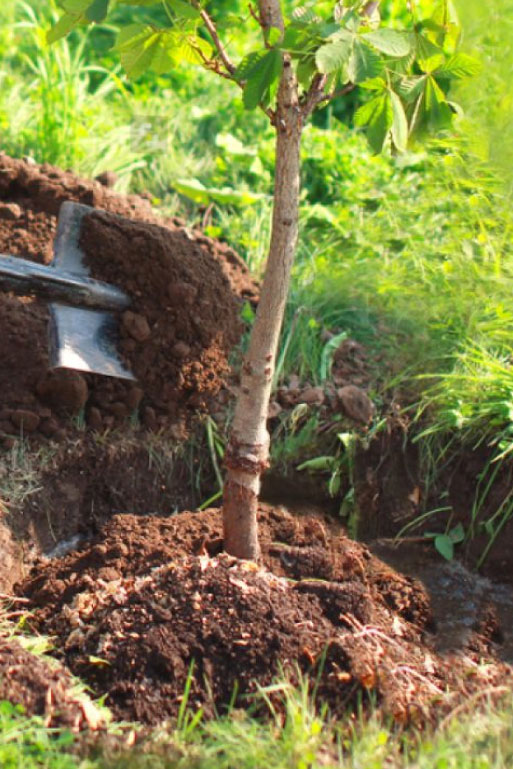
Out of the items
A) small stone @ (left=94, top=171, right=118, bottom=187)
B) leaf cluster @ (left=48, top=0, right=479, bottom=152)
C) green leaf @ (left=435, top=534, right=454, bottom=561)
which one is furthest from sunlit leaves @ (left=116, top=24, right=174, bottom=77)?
small stone @ (left=94, top=171, right=118, bottom=187)

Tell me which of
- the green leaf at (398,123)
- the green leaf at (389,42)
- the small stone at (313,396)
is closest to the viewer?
the green leaf at (389,42)

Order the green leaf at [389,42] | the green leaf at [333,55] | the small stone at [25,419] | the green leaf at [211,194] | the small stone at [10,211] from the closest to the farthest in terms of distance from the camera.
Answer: the green leaf at [333,55]
the green leaf at [389,42]
the small stone at [25,419]
the small stone at [10,211]
the green leaf at [211,194]

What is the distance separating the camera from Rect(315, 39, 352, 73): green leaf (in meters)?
1.96

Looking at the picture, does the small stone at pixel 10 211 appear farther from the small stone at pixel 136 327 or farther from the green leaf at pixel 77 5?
the green leaf at pixel 77 5

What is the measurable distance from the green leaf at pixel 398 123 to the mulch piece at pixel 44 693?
150 centimetres

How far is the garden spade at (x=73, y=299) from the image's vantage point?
10.4 feet

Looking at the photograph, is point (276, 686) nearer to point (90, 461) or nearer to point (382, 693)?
point (382, 693)

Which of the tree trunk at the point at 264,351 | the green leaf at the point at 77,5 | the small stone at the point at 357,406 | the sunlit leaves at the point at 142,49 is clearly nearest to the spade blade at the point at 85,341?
the tree trunk at the point at 264,351

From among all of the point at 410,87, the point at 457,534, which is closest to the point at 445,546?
the point at 457,534

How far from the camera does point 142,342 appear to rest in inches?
133

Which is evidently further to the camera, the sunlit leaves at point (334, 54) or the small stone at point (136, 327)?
the small stone at point (136, 327)

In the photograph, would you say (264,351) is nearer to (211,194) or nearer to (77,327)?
(77,327)

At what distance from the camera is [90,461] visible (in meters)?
3.30

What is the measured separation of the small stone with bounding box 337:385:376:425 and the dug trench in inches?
0.8
